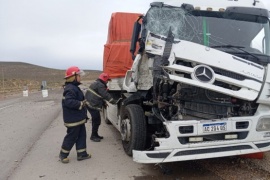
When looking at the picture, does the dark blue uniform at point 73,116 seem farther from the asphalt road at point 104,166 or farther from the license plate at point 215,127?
the license plate at point 215,127

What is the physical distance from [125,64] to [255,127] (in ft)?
13.2

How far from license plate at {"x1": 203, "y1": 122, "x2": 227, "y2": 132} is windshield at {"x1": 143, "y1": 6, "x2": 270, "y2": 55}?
1335 mm

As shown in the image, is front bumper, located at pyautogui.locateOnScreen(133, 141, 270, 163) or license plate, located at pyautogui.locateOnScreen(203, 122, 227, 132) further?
license plate, located at pyautogui.locateOnScreen(203, 122, 227, 132)

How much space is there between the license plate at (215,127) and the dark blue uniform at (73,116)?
233 centimetres

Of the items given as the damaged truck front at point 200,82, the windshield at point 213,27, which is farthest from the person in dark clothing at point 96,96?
the windshield at point 213,27

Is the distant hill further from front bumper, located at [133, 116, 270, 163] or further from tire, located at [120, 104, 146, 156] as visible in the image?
front bumper, located at [133, 116, 270, 163]

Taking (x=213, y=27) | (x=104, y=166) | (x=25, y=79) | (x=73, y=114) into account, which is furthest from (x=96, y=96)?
(x=25, y=79)

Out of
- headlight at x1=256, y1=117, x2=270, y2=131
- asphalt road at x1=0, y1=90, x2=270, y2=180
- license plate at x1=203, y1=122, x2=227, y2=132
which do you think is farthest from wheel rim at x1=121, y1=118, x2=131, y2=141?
headlight at x1=256, y1=117, x2=270, y2=131

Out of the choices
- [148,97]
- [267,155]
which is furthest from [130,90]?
[267,155]

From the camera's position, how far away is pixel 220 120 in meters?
4.45

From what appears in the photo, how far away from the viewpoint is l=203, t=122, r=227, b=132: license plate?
4391 mm

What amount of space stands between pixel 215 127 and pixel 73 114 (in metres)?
2.62

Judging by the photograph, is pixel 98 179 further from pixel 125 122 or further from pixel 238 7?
pixel 238 7

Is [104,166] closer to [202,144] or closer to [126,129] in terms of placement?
[126,129]
